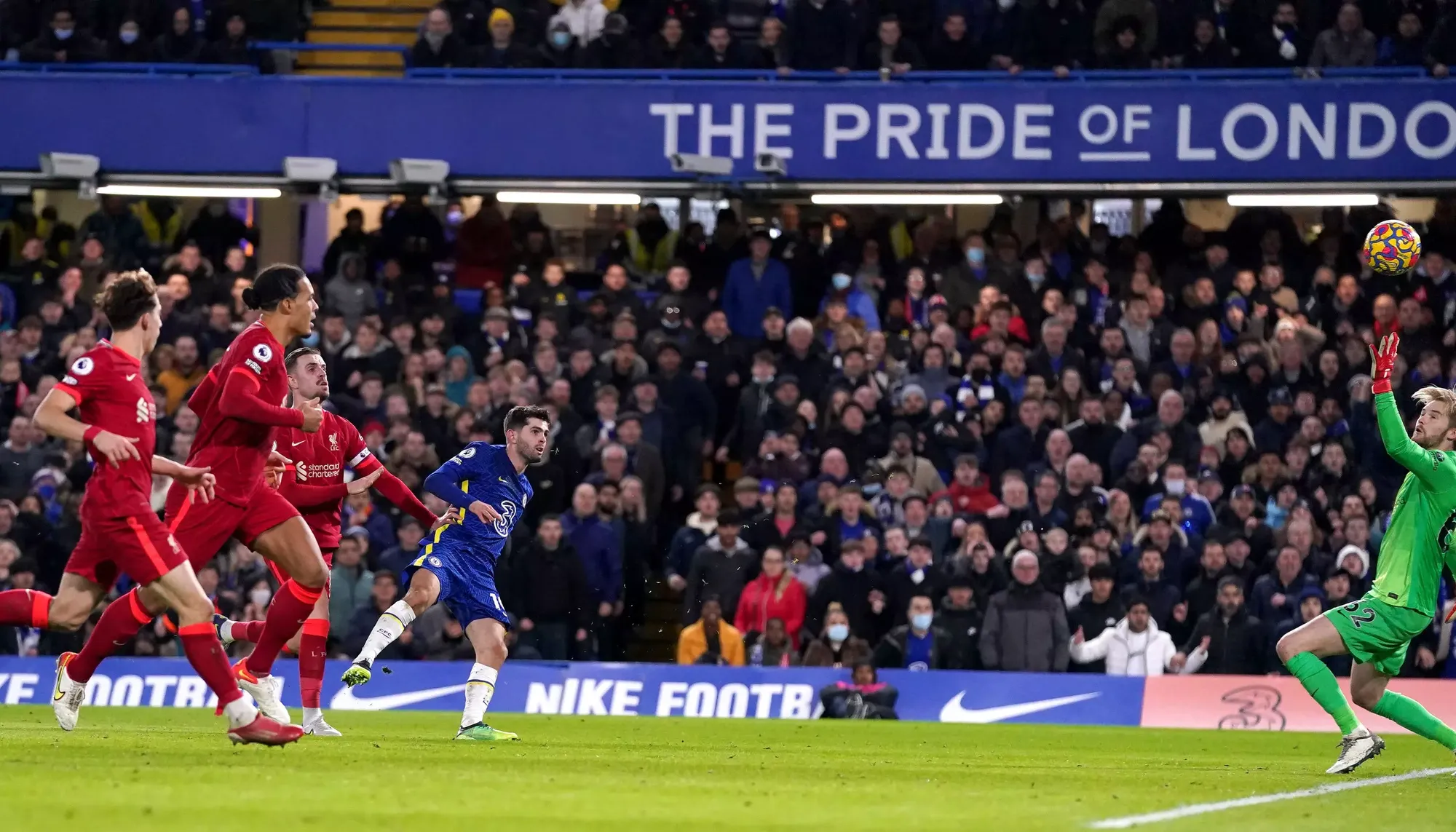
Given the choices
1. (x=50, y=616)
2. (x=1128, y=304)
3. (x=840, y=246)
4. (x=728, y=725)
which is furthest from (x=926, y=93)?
(x=50, y=616)

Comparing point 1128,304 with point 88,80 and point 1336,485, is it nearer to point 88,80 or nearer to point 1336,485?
point 1336,485

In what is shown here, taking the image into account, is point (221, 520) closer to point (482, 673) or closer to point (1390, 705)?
point (482, 673)

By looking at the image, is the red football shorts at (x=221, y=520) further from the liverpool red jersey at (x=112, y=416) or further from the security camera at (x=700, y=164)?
the security camera at (x=700, y=164)

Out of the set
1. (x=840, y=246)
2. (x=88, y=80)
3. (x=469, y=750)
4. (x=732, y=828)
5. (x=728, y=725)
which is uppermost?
(x=88, y=80)

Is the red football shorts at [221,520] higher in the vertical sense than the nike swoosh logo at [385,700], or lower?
higher

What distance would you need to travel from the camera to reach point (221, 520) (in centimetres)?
1093

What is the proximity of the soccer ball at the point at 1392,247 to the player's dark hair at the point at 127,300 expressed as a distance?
339 inches

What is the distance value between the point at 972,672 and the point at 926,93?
776 cm

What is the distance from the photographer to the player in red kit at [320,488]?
12734 mm

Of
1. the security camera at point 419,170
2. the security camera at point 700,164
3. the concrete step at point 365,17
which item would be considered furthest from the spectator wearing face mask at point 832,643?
the concrete step at point 365,17

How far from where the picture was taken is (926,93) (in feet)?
76.0

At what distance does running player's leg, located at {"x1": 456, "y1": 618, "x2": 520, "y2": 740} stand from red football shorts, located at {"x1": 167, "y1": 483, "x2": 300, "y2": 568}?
188 cm

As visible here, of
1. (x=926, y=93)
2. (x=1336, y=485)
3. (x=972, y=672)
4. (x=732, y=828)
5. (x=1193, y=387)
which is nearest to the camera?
(x=732, y=828)

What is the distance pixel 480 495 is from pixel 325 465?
99 cm
